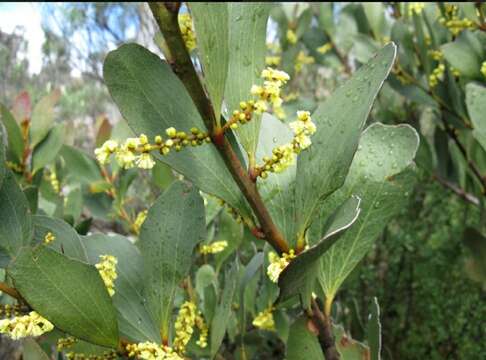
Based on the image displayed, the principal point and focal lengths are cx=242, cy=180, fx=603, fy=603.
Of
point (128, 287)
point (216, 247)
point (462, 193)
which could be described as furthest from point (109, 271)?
point (462, 193)

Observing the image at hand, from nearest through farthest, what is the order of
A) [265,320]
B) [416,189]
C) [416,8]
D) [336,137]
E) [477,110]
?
[336,137] → [477,110] → [265,320] → [416,8] → [416,189]

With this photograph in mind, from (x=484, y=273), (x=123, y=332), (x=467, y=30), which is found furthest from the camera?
(x=467, y=30)

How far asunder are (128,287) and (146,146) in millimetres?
311

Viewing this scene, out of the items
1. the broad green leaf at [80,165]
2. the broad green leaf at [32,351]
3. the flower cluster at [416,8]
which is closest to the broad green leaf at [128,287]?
the broad green leaf at [32,351]

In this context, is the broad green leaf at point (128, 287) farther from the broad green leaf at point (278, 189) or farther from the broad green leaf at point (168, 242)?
the broad green leaf at point (278, 189)

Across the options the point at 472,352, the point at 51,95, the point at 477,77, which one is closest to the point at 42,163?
the point at 51,95

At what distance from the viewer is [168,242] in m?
0.82

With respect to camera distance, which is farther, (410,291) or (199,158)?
(410,291)

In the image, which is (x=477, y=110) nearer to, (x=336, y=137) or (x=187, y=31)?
(x=336, y=137)

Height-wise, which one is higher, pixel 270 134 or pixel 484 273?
→ pixel 270 134

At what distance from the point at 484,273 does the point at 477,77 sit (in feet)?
1.38

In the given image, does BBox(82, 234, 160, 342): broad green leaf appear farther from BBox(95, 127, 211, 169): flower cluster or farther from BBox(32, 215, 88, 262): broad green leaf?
BBox(95, 127, 211, 169): flower cluster

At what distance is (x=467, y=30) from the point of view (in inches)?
53.1

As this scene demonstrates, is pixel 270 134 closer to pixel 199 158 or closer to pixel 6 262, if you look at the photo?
pixel 199 158
